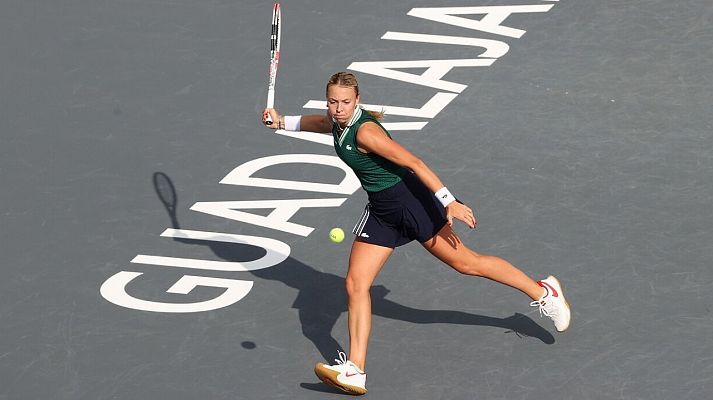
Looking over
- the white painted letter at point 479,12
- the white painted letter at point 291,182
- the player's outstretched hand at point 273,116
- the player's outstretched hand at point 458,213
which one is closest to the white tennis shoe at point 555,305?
the player's outstretched hand at point 458,213

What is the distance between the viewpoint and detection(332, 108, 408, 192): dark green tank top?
9.94 metres

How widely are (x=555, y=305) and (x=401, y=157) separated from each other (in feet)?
5.76

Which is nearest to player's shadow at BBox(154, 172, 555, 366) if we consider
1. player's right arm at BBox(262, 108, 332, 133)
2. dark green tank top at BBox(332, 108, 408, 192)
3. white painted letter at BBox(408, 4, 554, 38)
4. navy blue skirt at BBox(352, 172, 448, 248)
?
navy blue skirt at BBox(352, 172, 448, 248)

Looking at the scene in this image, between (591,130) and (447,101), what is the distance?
5.01 ft

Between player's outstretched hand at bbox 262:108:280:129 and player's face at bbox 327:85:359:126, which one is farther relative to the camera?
player's outstretched hand at bbox 262:108:280:129

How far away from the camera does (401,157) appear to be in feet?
31.9

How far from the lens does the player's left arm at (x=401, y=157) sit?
9609 mm

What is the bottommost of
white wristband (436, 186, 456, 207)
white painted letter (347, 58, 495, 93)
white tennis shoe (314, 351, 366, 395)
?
white tennis shoe (314, 351, 366, 395)

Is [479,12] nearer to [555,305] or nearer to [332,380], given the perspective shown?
[555,305]

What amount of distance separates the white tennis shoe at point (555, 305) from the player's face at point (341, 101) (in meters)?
1.99

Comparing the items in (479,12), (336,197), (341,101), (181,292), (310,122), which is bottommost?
(336,197)

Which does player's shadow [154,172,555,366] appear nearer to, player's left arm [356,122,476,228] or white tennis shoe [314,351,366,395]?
white tennis shoe [314,351,366,395]

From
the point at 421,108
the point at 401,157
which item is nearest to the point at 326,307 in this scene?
the point at 401,157

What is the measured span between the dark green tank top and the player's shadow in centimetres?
138
